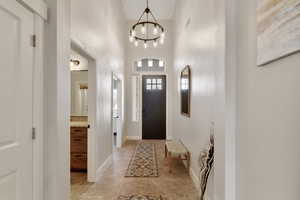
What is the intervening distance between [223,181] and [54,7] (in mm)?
2136

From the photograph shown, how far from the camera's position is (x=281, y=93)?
106 cm

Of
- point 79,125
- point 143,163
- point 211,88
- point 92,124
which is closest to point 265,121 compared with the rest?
point 211,88

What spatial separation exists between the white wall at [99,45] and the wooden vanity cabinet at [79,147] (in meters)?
0.30

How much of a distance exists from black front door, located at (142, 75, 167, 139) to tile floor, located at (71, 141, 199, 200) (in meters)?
3.33

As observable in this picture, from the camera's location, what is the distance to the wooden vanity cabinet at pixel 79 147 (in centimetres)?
362

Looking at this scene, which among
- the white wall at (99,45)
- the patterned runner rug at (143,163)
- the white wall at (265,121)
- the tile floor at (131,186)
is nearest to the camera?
the white wall at (265,121)

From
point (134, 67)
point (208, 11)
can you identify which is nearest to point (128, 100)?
point (134, 67)

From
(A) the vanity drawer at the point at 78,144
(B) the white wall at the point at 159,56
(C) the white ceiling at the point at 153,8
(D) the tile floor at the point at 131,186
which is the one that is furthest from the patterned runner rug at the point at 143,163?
(C) the white ceiling at the point at 153,8

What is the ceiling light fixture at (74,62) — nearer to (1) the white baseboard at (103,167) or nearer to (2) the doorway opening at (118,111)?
(2) the doorway opening at (118,111)

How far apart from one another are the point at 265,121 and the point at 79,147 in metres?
3.21
